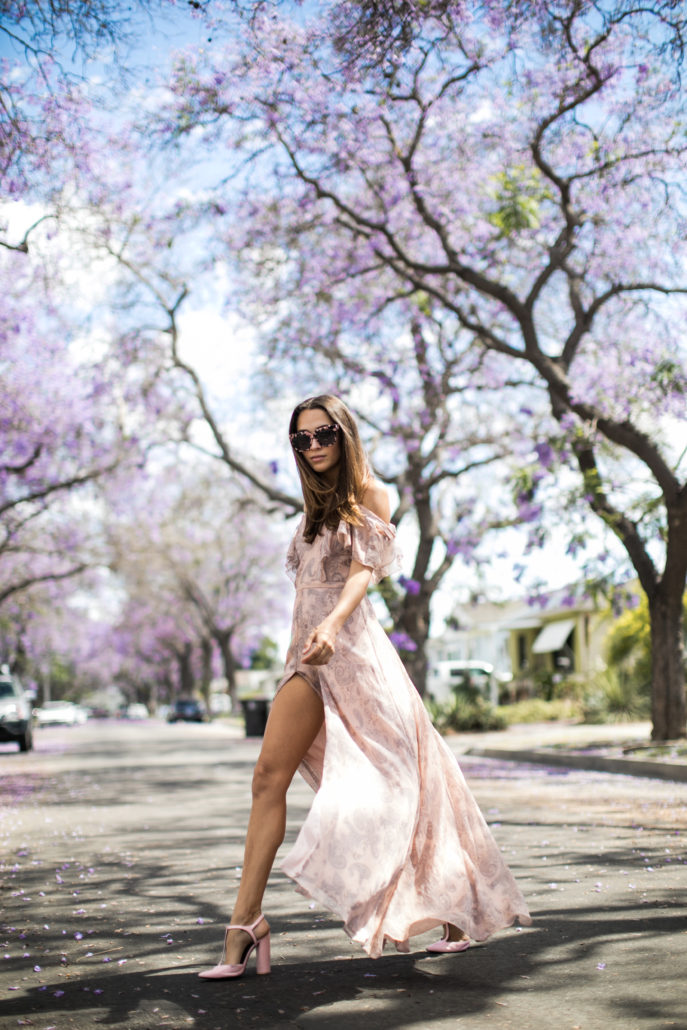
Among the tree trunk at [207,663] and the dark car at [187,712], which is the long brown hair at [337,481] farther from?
the dark car at [187,712]

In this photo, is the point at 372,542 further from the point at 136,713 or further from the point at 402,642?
the point at 136,713

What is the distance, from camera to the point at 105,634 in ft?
244

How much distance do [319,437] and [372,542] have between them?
419 millimetres

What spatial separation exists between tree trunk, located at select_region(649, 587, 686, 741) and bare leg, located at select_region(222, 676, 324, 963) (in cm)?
1191

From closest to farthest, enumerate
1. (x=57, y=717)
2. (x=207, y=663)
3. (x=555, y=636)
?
(x=555, y=636) → (x=207, y=663) → (x=57, y=717)

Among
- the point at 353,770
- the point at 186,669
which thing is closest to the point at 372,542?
the point at 353,770

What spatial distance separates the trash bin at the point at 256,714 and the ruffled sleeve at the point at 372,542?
25.6 meters

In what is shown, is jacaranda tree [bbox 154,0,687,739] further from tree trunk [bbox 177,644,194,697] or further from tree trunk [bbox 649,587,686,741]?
tree trunk [bbox 177,644,194,697]

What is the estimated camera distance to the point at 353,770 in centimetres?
Result: 349

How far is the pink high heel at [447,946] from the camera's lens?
3941mm

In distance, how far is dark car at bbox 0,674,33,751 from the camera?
2294 centimetres

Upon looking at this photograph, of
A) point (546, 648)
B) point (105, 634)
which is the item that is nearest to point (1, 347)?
point (546, 648)

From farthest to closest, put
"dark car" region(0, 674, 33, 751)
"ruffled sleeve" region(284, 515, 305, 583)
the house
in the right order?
1. the house
2. "dark car" region(0, 674, 33, 751)
3. "ruffled sleeve" region(284, 515, 305, 583)

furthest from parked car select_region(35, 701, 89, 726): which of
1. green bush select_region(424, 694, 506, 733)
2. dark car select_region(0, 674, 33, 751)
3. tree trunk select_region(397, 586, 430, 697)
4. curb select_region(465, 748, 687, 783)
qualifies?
curb select_region(465, 748, 687, 783)
